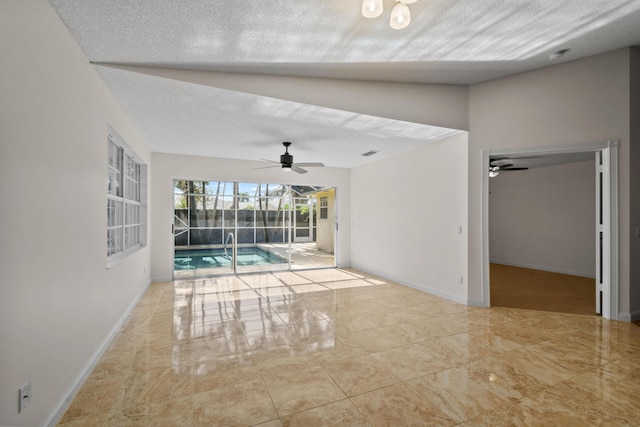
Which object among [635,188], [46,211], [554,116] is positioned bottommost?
[46,211]

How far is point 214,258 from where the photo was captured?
261 inches

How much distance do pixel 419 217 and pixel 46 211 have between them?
4.67 m

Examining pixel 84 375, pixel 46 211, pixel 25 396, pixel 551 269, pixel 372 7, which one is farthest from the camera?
pixel 551 269

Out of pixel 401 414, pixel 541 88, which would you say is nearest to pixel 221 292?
pixel 401 414

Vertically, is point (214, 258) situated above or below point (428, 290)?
above

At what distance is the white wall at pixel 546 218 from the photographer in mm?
6248

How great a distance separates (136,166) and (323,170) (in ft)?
12.4

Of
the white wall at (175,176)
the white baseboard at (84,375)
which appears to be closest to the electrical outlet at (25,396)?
the white baseboard at (84,375)

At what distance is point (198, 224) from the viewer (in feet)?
20.9

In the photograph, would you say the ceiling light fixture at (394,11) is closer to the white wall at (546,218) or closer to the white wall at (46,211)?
the white wall at (46,211)

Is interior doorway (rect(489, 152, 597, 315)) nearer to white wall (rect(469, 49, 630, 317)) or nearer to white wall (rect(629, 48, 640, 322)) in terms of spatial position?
white wall (rect(629, 48, 640, 322))

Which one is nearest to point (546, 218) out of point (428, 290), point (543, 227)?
point (543, 227)

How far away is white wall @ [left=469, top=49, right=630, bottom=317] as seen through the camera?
344 cm

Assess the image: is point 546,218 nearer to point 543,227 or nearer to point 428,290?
point 543,227
